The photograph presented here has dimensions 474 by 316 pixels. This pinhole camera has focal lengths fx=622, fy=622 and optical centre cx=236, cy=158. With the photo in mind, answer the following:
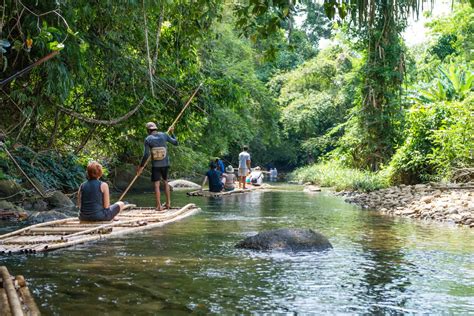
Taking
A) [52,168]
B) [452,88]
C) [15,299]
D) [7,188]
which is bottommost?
[15,299]

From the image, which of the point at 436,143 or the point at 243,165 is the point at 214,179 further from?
the point at 436,143

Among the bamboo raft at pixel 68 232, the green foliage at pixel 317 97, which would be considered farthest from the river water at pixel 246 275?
the green foliage at pixel 317 97

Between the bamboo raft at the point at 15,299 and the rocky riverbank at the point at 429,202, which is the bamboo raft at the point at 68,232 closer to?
the bamboo raft at the point at 15,299

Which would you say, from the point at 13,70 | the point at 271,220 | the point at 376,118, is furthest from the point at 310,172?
the point at 13,70

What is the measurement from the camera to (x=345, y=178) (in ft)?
71.7

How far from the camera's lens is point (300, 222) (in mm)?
11125

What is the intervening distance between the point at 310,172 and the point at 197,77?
17.3m

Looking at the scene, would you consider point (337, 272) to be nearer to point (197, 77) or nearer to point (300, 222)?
point (300, 222)

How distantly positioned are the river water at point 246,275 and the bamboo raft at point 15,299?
22 centimetres

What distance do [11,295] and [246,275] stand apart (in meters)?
2.52

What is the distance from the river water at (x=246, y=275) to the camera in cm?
499

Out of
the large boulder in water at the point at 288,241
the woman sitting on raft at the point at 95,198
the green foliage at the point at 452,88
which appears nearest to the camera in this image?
the large boulder in water at the point at 288,241

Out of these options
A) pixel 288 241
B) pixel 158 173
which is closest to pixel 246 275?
pixel 288 241

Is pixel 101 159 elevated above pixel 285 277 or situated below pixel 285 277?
above
